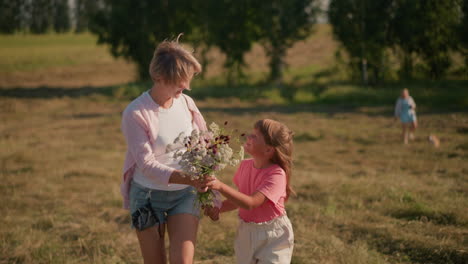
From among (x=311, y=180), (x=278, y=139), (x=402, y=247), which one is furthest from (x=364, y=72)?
(x=278, y=139)

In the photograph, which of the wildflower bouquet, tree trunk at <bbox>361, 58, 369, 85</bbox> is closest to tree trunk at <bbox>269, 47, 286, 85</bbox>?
tree trunk at <bbox>361, 58, 369, 85</bbox>

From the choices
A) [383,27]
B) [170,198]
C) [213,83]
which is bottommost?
[213,83]

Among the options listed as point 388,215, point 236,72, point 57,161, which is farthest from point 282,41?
point 388,215

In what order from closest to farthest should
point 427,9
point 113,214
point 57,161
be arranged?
point 113,214
point 57,161
point 427,9

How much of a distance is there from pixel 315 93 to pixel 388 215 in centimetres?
1763

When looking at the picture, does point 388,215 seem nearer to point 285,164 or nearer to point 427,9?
point 285,164

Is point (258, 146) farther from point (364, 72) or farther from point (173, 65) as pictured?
point (364, 72)

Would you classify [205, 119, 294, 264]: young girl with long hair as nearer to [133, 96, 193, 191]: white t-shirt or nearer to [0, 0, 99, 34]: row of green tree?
[133, 96, 193, 191]: white t-shirt

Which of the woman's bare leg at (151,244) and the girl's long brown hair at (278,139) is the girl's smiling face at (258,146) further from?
the woman's bare leg at (151,244)

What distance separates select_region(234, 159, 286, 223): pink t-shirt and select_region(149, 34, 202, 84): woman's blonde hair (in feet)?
3.05

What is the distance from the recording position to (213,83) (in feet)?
102

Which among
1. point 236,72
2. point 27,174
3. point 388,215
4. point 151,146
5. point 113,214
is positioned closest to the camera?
point 151,146

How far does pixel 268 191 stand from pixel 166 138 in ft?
2.84

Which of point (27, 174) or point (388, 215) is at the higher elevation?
point (388, 215)
